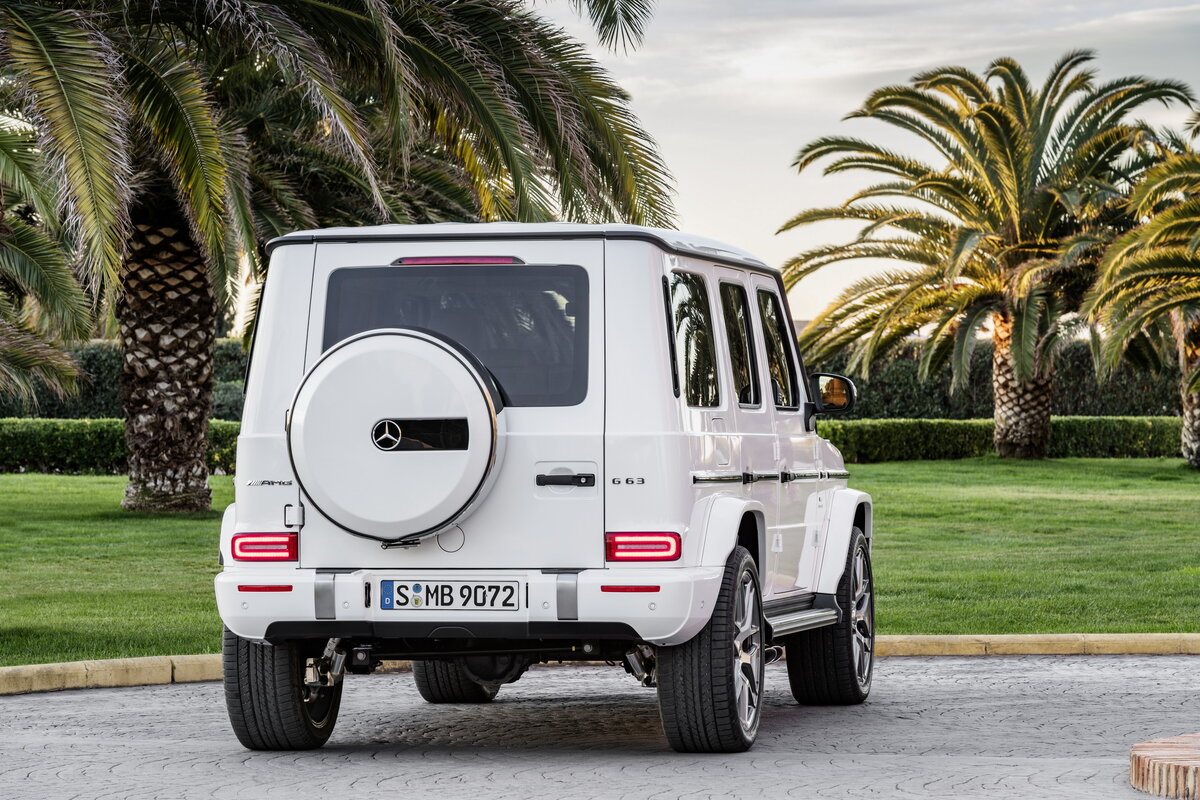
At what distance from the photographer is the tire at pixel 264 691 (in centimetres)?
722

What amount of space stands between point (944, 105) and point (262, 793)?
2837 centimetres

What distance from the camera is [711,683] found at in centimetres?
699

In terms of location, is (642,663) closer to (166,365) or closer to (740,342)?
(740,342)

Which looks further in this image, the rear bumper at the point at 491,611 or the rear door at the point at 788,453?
the rear door at the point at 788,453

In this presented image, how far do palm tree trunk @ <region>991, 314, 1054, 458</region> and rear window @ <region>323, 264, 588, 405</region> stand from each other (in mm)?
30035

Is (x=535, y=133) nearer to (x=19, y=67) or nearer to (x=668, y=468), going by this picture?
(x=19, y=67)

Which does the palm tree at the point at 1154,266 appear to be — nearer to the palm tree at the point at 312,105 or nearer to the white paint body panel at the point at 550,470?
the palm tree at the point at 312,105

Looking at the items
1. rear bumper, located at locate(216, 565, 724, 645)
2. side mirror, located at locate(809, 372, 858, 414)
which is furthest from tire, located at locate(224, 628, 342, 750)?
side mirror, located at locate(809, 372, 858, 414)

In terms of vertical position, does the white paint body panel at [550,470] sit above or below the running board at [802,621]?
above

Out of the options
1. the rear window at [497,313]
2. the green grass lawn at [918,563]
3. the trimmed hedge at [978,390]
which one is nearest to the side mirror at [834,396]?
the rear window at [497,313]

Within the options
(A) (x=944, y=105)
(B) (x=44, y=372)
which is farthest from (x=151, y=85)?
(A) (x=944, y=105)

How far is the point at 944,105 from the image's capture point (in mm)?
32719

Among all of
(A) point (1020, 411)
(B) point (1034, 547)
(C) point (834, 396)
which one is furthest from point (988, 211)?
(C) point (834, 396)

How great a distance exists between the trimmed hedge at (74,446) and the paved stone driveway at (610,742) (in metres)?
23.8
